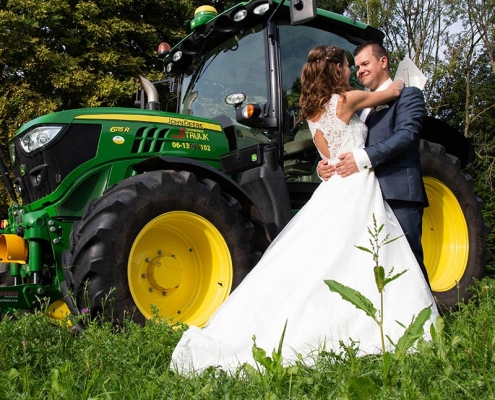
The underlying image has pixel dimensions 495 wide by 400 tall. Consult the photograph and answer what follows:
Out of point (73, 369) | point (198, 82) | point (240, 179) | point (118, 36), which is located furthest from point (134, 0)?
point (73, 369)

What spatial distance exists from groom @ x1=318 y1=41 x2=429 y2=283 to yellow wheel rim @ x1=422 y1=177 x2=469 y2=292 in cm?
160

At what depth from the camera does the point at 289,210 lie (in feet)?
13.5

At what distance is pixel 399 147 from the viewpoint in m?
3.10

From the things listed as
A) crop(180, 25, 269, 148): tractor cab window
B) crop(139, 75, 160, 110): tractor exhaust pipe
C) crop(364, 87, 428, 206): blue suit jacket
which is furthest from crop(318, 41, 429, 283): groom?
crop(139, 75, 160, 110): tractor exhaust pipe

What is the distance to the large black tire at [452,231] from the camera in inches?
185

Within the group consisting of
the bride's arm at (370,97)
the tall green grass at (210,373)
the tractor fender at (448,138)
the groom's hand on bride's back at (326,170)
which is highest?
the bride's arm at (370,97)

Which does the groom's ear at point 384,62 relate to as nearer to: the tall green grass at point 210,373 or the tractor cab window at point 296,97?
the tractor cab window at point 296,97

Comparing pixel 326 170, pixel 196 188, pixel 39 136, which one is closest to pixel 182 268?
pixel 196 188

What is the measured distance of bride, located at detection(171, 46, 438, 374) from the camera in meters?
2.68

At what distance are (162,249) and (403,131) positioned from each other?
1.76 metres

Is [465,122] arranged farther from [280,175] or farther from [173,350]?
[173,350]

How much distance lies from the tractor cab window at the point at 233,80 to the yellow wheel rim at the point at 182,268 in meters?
1.04

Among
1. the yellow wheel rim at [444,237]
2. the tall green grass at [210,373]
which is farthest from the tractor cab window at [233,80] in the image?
the tall green grass at [210,373]

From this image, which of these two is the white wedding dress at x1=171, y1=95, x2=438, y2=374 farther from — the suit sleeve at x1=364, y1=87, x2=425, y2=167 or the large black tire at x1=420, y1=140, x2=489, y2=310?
the large black tire at x1=420, y1=140, x2=489, y2=310
